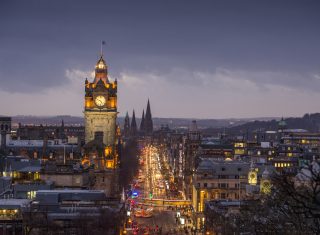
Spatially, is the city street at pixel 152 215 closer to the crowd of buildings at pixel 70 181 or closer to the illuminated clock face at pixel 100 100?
the crowd of buildings at pixel 70 181

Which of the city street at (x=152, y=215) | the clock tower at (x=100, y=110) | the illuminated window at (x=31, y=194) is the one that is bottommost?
the city street at (x=152, y=215)

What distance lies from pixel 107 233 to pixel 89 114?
239 ft

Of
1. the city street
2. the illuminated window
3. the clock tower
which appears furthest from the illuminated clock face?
the illuminated window

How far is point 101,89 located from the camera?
147m

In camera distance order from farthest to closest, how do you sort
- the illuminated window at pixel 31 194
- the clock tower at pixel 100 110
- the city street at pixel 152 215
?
the clock tower at pixel 100 110 → the city street at pixel 152 215 → the illuminated window at pixel 31 194

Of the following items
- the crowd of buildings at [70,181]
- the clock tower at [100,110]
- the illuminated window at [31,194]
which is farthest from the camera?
the clock tower at [100,110]

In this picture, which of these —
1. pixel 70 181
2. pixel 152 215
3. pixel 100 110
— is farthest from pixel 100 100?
pixel 70 181

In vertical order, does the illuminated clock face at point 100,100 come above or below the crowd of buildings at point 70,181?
above

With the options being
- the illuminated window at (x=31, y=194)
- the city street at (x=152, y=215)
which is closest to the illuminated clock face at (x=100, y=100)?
the city street at (x=152, y=215)

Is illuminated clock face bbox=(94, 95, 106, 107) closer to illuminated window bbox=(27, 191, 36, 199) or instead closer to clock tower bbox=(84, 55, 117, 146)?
clock tower bbox=(84, 55, 117, 146)

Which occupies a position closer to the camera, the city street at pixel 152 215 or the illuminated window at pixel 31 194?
the illuminated window at pixel 31 194

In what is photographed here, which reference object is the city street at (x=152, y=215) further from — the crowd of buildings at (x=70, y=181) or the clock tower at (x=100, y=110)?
the clock tower at (x=100, y=110)

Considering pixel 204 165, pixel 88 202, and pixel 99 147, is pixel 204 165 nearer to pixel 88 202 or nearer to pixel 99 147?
pixel 99 147

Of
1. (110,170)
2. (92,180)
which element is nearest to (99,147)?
(110,170)
